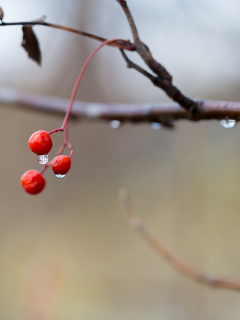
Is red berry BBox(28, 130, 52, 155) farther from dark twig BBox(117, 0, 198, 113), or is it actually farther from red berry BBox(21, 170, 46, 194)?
dark twig BBox(117, 0, 198, 113)

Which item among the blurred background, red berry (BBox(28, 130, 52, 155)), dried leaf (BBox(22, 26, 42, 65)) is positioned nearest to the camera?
red berry (BBox(28, 130, 52, 155))

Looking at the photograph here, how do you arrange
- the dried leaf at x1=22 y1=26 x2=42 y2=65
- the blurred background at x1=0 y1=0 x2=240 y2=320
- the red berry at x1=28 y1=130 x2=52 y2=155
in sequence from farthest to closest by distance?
the blurred background at x1=0 y1=0 x2=240 y2=320, the dried leaf at x1=22 y1=26 x2=42 y2=65, the red berry at x1=28 y1=130 x2=52 y2=155

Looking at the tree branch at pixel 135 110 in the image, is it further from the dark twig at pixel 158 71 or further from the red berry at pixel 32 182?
the red berry at pixel 32 182

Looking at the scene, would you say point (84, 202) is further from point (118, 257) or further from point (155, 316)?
point (155, 316)

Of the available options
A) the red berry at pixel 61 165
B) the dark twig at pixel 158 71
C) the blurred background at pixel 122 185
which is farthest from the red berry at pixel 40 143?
the blurred background at pixel 122 185

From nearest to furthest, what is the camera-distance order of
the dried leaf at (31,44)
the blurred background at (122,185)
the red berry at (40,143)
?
the red berry at (40,143) < the dried leaf at (31,44) < the blurred background at (122,185)

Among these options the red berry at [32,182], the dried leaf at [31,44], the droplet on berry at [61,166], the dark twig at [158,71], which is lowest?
the red berry at [32,182]

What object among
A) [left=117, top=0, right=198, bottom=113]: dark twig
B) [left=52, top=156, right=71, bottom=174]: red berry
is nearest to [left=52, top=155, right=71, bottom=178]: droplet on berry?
[left=52, top=156, right=71, bottom=174]: red berry
